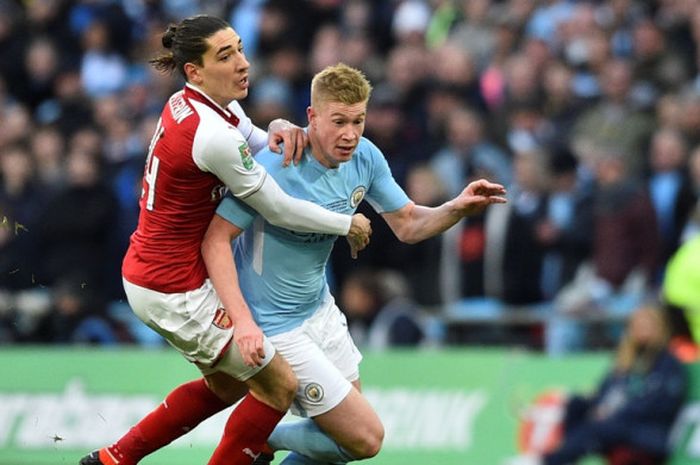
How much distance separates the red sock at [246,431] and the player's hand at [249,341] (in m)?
0.35

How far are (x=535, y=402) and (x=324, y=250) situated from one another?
5.00 m

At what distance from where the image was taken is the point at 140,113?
672 inches

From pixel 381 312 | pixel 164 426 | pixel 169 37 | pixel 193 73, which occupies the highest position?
pixel 169 37

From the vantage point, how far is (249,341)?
291 inches

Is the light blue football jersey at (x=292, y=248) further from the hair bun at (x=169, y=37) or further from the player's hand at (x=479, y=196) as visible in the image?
the hair bun at (x=169, y=37)

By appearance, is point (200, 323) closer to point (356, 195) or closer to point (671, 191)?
point (356, 195)

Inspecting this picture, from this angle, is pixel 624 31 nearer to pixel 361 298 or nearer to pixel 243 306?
pixel 361 298

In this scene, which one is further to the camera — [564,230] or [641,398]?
[564,230]

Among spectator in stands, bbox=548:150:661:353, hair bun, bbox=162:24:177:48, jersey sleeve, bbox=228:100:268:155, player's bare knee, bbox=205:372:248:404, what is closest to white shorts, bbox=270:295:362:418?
player's bare knee, bbox=205:372:248:404

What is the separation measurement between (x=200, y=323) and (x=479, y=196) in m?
1.48

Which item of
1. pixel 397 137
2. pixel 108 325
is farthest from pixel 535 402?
pixel 108 325

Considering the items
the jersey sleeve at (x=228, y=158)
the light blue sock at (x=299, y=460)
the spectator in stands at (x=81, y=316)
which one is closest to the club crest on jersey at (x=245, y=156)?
the jersey sleeve at (x=228, y=158)

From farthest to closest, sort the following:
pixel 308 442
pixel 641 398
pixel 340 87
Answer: pixel 641 398, pixel 308 442, pixel 340 87

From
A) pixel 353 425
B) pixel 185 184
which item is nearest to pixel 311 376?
pixel 353 425
